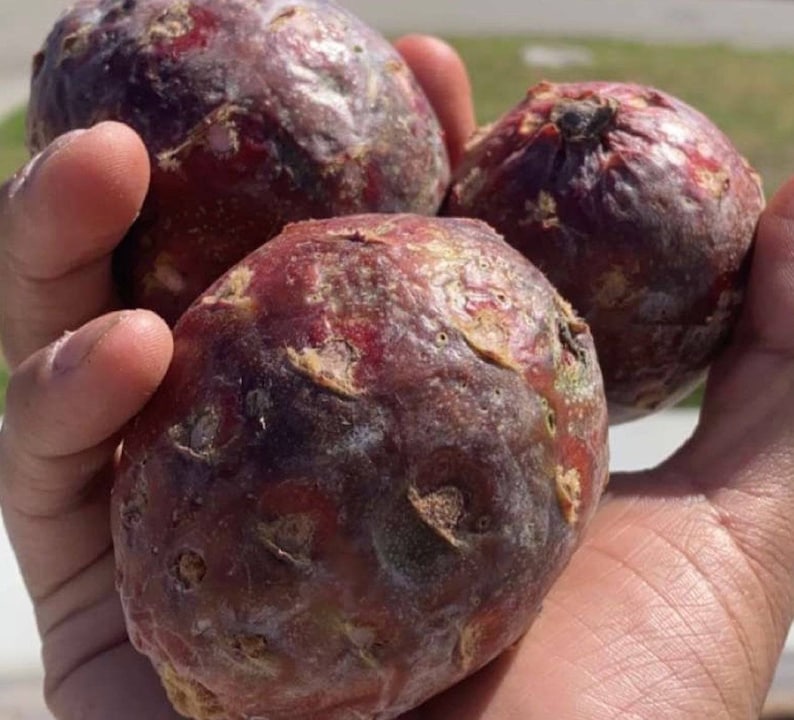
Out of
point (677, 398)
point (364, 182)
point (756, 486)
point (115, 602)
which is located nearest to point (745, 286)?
point (677, 398)

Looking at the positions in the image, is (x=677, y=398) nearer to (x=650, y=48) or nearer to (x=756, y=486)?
(x=756, y=486)

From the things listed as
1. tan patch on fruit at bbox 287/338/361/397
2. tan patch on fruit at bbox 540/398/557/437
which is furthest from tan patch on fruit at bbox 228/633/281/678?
tan patch on fruit at bbox 540/398/557/437

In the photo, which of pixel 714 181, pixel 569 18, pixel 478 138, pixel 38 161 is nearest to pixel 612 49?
pixel 569 18

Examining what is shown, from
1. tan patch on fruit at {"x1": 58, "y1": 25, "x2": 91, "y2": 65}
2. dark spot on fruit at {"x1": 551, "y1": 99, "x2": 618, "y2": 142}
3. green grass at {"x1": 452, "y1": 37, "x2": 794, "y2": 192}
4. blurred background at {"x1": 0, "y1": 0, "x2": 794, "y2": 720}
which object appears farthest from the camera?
blurred background at {"x1": 0, "y1": 0, "x2": 794, "y2": 720}

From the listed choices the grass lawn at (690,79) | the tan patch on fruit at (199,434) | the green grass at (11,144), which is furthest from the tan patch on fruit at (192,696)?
the grass lawn at (690,79)

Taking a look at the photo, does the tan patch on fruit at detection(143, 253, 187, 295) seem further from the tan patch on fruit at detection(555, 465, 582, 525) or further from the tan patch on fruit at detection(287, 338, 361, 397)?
the tan patch on fruit at detection(555, 465, 582, 525)

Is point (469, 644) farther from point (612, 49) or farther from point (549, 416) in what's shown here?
point (612, 49)

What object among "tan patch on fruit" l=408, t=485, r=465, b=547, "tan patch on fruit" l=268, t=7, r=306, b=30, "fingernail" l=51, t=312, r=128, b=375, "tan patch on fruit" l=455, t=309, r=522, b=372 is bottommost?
"fingernail" l=51, t=312, r=128, b=375
